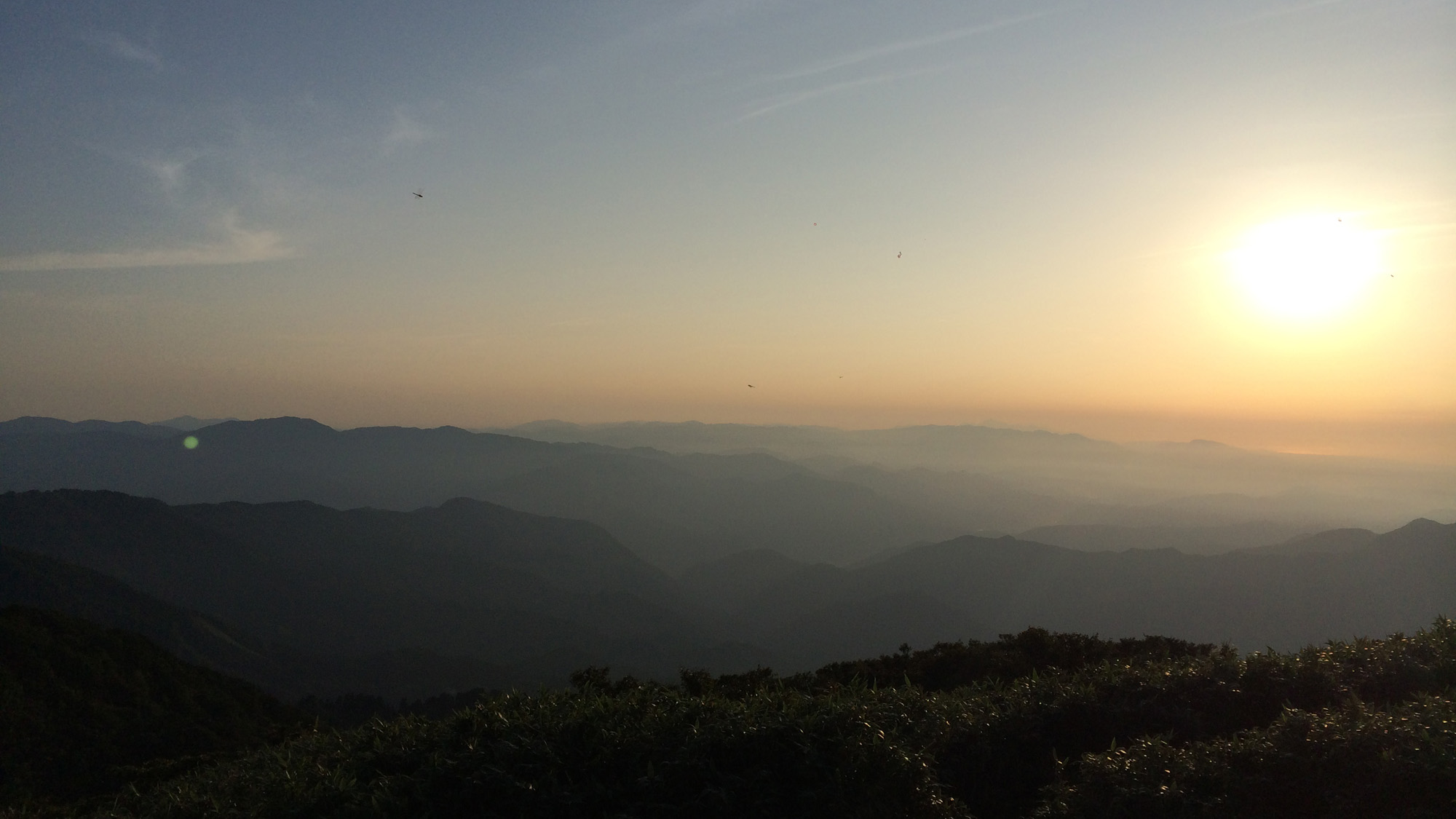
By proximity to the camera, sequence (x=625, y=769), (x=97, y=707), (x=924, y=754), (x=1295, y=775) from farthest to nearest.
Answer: (x=97, y=707), (x=924, y=754), (x=625, y=769), (x=1295, y=775)

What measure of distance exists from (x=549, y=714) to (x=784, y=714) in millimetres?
2914

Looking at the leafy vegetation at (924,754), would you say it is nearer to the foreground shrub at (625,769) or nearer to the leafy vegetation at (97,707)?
the foreground shrub at (625,769)

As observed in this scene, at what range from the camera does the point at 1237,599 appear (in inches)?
7687

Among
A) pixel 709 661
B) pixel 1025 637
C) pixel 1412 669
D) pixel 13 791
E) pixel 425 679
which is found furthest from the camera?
pixel 709 661

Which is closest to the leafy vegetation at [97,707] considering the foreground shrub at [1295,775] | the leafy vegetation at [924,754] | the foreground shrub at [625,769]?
the foreground shrub at [625,769]

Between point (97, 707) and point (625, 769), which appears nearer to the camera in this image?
point (625, 769)

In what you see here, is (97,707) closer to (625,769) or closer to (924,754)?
(625,769)

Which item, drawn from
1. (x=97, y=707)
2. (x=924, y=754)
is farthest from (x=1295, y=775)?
(x=97, y=707)

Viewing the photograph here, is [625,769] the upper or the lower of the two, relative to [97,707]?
upper

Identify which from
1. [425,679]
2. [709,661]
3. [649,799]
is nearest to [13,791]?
[649,799]

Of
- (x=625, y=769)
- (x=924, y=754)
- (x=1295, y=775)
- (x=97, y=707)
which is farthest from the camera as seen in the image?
(x=97, y=707)

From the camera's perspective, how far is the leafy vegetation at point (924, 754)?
7.18 meters

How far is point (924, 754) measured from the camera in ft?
26.8

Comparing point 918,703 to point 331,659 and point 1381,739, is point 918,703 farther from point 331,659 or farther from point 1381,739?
point 331,659
